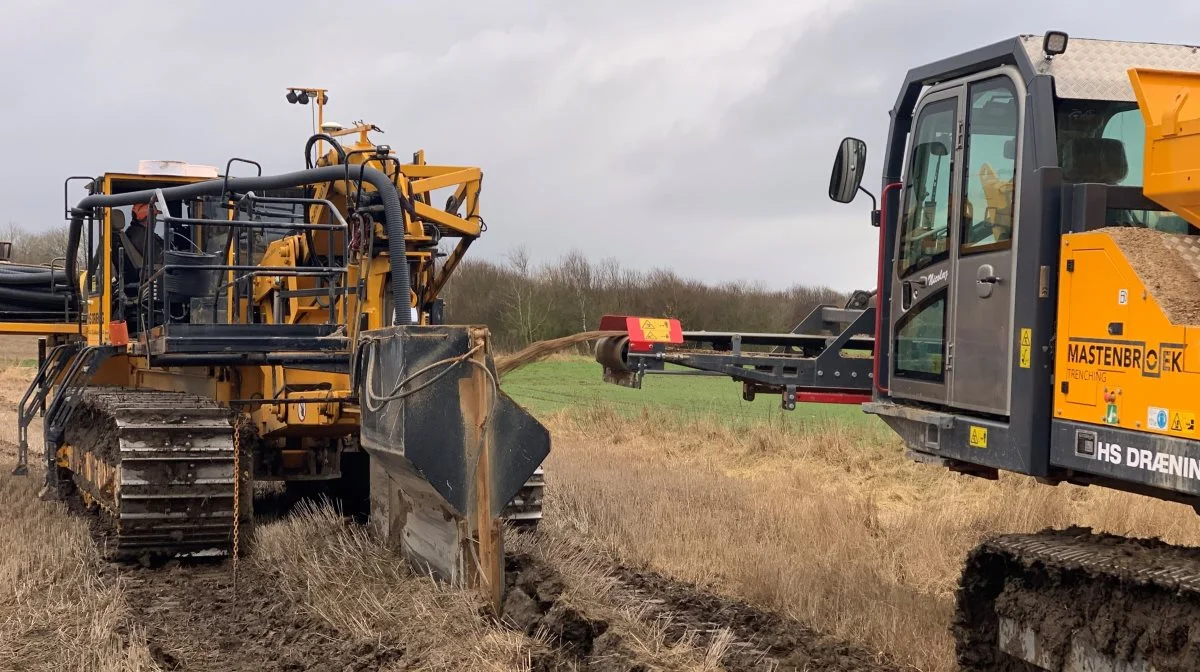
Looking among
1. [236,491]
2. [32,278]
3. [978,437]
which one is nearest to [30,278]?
[32,278]

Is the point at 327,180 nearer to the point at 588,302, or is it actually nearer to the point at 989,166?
the point at 989,166

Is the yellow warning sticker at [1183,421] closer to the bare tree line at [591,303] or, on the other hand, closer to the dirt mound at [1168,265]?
the dirt mound at [1168,265]

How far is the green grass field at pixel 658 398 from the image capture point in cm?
2041

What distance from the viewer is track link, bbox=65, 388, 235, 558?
305 inches

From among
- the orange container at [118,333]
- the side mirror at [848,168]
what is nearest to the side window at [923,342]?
the side mirror at [848,168]

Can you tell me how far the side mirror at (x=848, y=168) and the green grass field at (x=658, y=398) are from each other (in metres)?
8.17

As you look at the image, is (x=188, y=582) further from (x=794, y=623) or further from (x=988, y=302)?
(x=988, y=302)

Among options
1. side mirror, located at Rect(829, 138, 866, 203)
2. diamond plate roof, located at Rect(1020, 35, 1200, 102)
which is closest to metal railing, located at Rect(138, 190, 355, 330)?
side mirror, located at Rect(829, 138, 866, 203)

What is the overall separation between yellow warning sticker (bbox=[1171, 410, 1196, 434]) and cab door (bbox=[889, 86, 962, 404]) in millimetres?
1469

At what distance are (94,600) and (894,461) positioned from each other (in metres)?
10.8

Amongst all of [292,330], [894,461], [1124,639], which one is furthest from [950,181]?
[894,461]

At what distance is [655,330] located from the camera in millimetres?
6828

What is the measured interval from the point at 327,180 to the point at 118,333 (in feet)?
8.65

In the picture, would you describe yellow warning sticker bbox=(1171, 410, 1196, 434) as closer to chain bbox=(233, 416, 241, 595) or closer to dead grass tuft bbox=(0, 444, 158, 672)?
dead grass tuft bbox=(0, 444, 158, 672)
